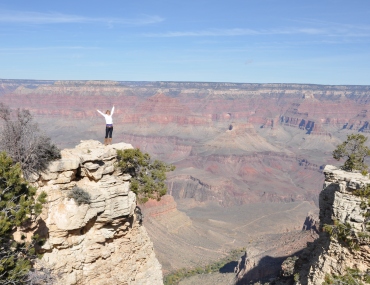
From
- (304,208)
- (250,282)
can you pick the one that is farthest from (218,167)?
(250,282)

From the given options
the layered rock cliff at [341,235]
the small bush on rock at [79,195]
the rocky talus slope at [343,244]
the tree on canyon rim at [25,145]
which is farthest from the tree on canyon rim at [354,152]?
the tree on canyon rim at [25,145]

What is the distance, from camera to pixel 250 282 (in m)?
35.9

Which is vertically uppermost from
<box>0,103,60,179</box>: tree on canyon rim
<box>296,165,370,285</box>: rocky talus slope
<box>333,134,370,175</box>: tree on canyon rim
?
<box>0,103,60,179</box>: tree on canyon rim

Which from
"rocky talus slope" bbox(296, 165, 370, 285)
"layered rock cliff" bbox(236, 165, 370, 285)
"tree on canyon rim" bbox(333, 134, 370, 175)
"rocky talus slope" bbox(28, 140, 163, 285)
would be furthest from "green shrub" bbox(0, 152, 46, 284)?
"tree on canyon rim" bbox(333, 134, 370, 175)

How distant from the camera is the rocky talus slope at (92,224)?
1390cm

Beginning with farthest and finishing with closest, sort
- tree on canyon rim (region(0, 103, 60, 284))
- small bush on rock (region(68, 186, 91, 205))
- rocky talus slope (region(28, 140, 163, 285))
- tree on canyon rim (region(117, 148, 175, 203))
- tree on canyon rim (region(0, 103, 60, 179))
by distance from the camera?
tree on canyon rim (region(117, 148, 175, 203))
small bush on rock (region(68, 186, 91, 205))
rocky talus slope (region(28, 140, 163, 285))
tree on canyon rim (region(0, 103, 60, 179))
tree on canyon rim (region(0, 103, 60, 284))

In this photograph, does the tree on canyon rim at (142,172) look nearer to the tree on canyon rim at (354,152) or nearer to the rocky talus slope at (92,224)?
the rocky talus slope at (92,224)

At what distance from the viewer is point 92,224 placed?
15.3 meters

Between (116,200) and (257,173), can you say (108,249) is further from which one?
(257,173)

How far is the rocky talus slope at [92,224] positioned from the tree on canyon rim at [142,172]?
→ 24.1 inches

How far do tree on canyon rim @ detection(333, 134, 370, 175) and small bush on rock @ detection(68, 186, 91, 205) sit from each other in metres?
17.1

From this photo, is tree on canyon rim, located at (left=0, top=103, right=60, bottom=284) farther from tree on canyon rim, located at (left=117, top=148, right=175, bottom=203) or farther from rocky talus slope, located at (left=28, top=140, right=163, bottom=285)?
tree on canyon rim, located at (left=117, top=148, right=175, bottom=203)

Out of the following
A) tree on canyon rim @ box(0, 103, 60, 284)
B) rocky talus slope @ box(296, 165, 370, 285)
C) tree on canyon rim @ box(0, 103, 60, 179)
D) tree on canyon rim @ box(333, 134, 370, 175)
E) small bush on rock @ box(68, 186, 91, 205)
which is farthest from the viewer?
tree on canyon rim @ box(333, 134, 370, 175)

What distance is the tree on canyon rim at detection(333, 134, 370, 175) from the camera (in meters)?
23.0
